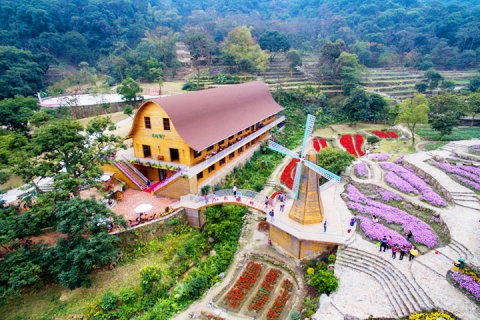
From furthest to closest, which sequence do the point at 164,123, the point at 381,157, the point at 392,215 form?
the point at 381,157 < the point at 164,123 < the point at 392,215

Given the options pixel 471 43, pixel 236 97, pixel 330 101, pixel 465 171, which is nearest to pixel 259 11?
pixel 471 43

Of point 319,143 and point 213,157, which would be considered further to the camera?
point 319,143

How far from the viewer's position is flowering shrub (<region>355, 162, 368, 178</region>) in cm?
2690

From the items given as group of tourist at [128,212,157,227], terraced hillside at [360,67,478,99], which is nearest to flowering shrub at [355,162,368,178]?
group of tourist at [128,212,157,227]

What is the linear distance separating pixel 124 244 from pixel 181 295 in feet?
18.6

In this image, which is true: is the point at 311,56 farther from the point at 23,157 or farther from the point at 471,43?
the point at 23,157

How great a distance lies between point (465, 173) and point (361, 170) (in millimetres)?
8685

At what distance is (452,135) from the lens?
36969 mm

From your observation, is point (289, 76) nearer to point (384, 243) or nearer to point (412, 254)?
point (384, 243)

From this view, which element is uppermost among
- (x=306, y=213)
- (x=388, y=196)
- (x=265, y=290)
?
(x=306, y=213)

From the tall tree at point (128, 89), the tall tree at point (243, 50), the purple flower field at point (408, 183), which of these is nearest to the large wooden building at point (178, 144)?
the purple flower field at point (408, 183)

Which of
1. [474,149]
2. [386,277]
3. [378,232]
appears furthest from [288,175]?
[474,149]

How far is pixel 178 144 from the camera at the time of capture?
23.3 m

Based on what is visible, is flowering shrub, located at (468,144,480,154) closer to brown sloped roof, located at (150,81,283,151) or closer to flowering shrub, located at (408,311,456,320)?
brown sloped roof, located at (150,81,283,151)
